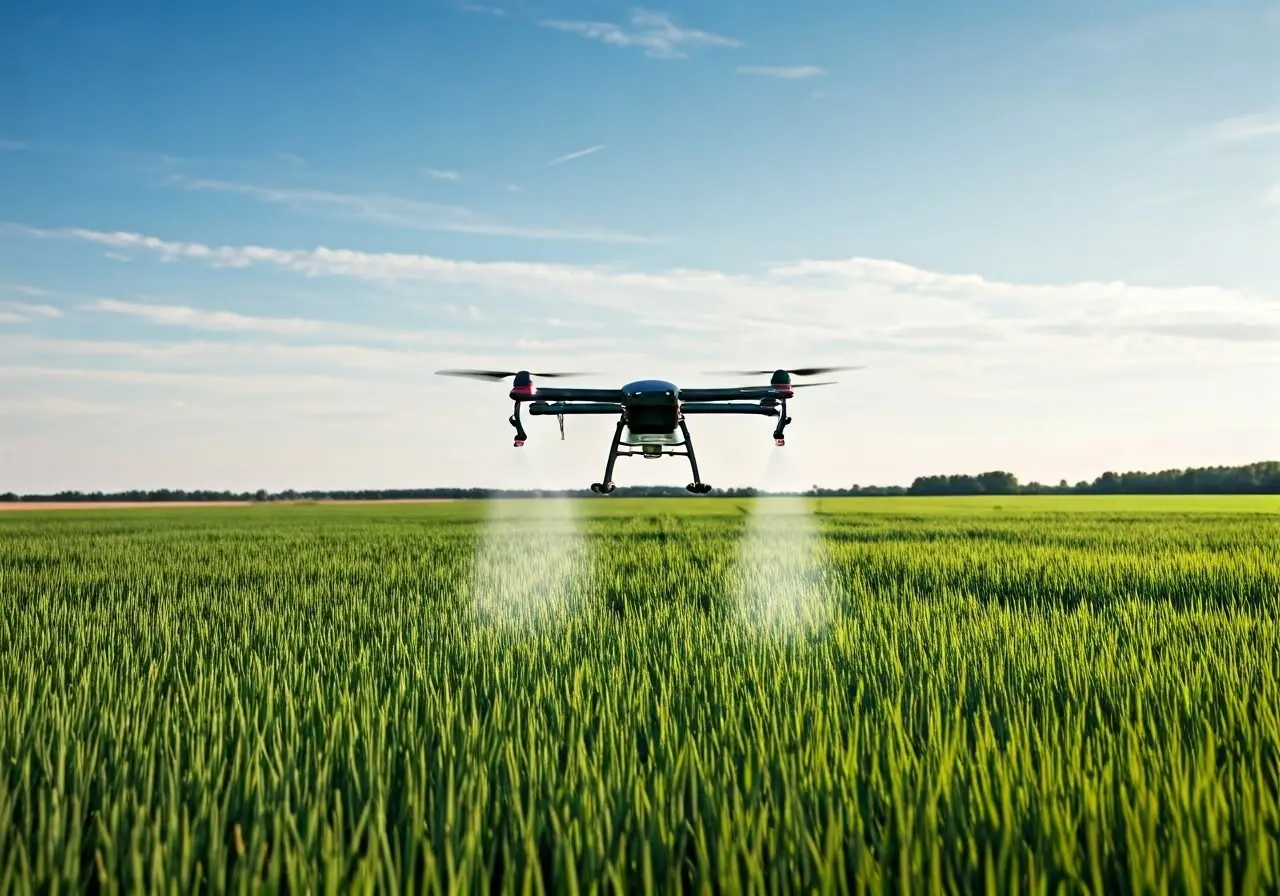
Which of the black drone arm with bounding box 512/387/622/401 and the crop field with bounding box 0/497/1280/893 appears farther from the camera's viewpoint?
the black drone arm with bounding box 512/387/622/401

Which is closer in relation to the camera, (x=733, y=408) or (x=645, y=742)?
(x=645, y=742)

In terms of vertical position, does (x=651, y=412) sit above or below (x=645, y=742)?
above

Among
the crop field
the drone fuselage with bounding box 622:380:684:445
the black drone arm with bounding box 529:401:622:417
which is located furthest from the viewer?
the black drone arm with bounding box 529:401:622:417

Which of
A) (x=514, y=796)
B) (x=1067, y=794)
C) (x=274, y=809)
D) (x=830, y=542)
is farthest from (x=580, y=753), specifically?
(x=830, y=542)

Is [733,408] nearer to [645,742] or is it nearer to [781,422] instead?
[781,422]

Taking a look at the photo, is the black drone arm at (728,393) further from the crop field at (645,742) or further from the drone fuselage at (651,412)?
the crop field at (645,742)

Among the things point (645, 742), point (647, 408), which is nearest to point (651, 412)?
point (647, 408)

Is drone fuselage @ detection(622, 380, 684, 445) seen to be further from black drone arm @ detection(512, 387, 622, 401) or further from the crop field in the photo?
the crop field

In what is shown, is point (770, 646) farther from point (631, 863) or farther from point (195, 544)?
point (195, 544)
